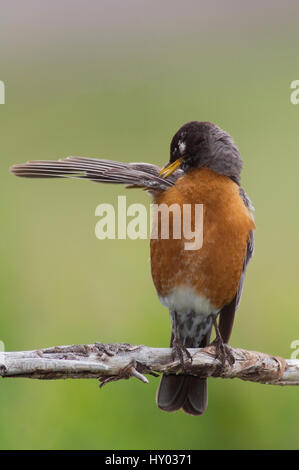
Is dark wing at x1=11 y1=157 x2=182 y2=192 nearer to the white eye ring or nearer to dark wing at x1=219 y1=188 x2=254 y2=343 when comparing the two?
the white eye ring

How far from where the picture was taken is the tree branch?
3.86 meters

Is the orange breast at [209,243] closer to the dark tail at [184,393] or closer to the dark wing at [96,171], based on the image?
the dark wing at [96,171]

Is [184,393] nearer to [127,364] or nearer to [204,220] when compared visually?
[204,220]

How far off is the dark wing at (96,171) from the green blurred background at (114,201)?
1.60 metres

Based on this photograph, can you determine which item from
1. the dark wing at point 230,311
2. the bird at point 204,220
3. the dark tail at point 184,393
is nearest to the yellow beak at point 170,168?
the bird at point 204,220

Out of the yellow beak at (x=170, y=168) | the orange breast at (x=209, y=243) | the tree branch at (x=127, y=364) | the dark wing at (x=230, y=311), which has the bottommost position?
the tree branch at (x=127, y=364)

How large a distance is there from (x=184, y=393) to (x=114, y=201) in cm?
337

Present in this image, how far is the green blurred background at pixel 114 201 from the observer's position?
570 centimetres

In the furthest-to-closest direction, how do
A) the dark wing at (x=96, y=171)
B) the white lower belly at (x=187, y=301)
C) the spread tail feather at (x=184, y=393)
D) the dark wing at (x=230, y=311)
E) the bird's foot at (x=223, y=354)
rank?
the spread tail feather at (x=184, y=393) → the dark wing at (x=230, y=311) → the white lower belly at (x=187, y=301) → the bird's foot at (x=223, y=354) → the dark wing at (x=96, y=171)

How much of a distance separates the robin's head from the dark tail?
4.49ft

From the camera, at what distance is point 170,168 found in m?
4.92

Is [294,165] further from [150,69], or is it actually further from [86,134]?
[150,69]

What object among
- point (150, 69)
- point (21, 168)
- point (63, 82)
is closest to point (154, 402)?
point (21, 168)

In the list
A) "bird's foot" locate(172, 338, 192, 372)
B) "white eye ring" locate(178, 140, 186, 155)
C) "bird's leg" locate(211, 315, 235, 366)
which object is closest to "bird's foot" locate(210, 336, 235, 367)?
"bird's leg" locate(211, 315, 235, 366)
